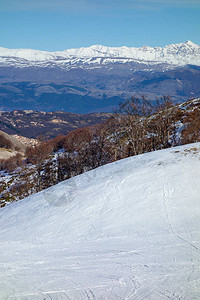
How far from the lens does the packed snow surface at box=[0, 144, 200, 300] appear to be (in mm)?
8570

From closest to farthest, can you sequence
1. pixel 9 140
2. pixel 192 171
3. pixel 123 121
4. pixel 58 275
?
pixel 58 275
pixel 192 171
pixel 123 121
pixel 9 140

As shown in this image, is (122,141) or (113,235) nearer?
(113,235)

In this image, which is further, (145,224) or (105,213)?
(105,213)

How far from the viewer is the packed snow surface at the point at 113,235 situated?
28.1 ft

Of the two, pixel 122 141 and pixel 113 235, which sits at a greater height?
pixel 122 141

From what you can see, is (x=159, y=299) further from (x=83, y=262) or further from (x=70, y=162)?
(x=70, y=162)

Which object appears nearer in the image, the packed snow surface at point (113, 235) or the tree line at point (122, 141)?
the packed snow surface at point (113, 235)

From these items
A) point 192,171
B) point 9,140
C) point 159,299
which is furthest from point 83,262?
point 9,140

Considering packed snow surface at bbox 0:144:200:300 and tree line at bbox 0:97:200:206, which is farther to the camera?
tree line at bbox 0:97:200:206

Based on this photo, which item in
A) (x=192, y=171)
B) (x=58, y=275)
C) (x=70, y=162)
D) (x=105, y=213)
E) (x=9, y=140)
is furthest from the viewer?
(x=9, y=140)

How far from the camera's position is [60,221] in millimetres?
14961

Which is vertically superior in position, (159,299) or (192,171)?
(192,171)

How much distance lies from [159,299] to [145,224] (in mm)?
5565

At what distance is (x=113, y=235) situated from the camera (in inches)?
504
